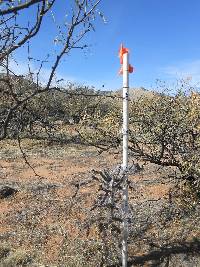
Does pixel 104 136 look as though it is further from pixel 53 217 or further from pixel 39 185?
pixel 39 185

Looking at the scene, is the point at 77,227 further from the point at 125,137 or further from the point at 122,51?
the point at 122,51

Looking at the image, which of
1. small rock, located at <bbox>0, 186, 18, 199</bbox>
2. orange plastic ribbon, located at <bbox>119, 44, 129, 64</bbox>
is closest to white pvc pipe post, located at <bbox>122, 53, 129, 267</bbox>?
orange plastic ribbon, located at <bbox>119, 44, 129, 64</bbox>

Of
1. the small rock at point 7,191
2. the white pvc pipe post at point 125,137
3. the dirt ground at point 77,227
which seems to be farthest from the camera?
the small rock at point 7,191

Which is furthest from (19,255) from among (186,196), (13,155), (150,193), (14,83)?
(13,155)

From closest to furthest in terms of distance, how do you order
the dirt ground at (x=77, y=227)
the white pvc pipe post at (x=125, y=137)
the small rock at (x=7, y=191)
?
the white pvc pipe post at (x=125, y=137) → the dirt ground at (x=77, y=227) → the small rock at (x=7, y=191)

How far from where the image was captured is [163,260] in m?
8.02

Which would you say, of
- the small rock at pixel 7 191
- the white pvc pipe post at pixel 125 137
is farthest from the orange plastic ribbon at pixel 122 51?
the small rock at pixel 7 191

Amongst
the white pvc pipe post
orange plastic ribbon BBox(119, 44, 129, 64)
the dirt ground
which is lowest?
the dirt ground

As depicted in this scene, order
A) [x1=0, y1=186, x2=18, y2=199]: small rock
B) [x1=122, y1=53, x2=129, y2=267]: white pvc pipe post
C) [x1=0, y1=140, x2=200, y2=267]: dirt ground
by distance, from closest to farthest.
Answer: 1. [x1=122, y1=53, x2=129, y2=267]: white pvc pipe post
2. [x1=0, y1=140, x2=200, y2=267]: dirt ground
3. [x1=0, y1=186, x2=18, y2=199]: small rock

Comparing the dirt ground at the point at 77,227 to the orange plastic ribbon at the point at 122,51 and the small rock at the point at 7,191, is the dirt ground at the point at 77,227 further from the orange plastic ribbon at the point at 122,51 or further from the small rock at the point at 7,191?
the orange plastic ribbon at the point at 122,51

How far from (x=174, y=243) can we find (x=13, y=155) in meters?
15.6

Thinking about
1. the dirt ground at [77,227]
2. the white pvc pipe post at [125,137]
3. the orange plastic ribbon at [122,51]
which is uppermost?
the orange plastic ribbon at [122,51]

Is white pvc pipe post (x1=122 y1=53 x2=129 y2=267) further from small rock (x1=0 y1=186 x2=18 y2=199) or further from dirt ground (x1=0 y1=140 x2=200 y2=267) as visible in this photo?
small rock (x1=0 y1=186 x2=18 y2=199)

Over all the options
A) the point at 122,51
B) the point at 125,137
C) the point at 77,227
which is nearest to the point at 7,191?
the point at 77,227
